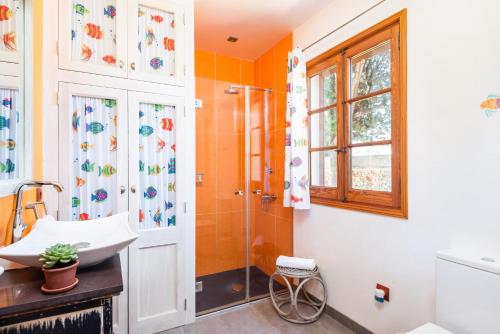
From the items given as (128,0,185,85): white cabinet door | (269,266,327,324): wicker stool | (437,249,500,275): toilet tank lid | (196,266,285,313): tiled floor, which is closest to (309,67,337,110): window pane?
(128,0,185,85): white cabinet door

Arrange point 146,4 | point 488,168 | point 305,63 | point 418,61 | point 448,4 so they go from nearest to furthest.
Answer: point 488,168 → point 448,4 → point 418,61 → point 146,4 → point 305,63

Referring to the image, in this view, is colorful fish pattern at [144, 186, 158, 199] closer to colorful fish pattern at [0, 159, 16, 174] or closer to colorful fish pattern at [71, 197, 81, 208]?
colorful fish pattern at [71, 197, 81, 208]

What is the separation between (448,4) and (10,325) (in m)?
2.29

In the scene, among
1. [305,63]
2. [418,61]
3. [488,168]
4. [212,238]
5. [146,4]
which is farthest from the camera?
[212,238]

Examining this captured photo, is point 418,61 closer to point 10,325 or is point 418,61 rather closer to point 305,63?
point 305,63

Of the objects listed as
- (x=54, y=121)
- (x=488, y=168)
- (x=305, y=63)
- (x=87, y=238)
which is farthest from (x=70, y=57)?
(x=488, y=168)

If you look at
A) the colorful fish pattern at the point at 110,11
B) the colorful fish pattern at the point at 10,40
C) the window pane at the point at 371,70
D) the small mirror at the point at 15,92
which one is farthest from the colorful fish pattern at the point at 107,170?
the window pane at the point at 371,70

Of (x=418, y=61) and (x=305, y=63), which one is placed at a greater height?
(x=305, y=63)

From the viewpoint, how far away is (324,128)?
7.41ft

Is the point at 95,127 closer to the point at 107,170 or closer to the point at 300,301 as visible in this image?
the point at 107,170

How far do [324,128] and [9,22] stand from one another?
208cm

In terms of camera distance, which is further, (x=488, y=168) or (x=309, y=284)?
(x=309, y=284)

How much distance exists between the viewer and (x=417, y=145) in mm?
1525

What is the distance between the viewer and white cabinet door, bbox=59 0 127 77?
5.42 ft
